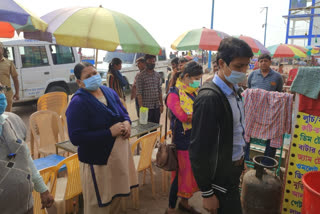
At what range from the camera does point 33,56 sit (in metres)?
7.51

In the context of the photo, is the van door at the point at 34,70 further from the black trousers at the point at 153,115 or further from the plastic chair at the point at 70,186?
the plastic chair at the point at 70,186

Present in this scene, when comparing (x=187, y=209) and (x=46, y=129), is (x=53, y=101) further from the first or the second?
(x=187, y=209)

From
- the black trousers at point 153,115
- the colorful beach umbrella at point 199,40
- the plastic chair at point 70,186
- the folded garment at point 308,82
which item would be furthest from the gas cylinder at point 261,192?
the colorful beach umbrella at point 199,40

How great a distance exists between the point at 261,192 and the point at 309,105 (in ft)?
3.73

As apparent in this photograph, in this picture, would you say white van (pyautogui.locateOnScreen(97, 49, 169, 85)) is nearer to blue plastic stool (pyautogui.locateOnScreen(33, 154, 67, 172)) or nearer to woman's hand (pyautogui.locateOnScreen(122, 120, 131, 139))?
blue plastic stool (pyautogui.locateOnScreen(33, 154, 67, 172))

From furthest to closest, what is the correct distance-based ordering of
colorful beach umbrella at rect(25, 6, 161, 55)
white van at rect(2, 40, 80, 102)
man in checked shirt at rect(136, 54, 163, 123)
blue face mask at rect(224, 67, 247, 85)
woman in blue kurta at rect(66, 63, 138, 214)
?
white van at rect(2, 40, 80, 102)
man in checked shirt at rect(136, 54, 163, 123)
colorful beach umbrella at rect(25, 6, 161, 55)
woman in blue kurta at rect(66, 63, 138, 214)
blue face mask at rect(224, 67, 247, 85)

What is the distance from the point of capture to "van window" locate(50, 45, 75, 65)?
26.3ft

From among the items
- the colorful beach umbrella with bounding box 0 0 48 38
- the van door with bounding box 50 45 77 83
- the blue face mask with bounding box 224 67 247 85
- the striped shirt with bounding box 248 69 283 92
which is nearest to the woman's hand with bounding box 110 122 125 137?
the blue face mask with bounding box 224 67 247 85

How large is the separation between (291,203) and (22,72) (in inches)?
299

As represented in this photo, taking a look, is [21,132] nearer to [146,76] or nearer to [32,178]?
[32,178]

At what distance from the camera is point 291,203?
2852mm

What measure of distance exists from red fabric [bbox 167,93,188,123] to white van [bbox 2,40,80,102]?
6276 millimetres

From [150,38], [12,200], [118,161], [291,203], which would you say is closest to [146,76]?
[150,38]

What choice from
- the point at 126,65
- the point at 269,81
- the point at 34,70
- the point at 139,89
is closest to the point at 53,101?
the point at 139,89
